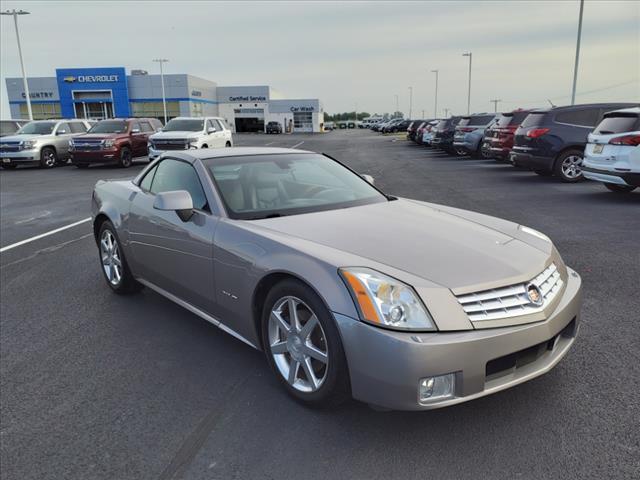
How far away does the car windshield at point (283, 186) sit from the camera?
3.93m

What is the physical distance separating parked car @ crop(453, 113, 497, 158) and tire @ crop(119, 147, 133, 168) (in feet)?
43.6

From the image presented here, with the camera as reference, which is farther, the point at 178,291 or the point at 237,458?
the point at 178,291

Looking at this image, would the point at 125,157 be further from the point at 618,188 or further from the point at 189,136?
the point at 618,188

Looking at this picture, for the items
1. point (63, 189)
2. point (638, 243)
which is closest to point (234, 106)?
point (63, 189)

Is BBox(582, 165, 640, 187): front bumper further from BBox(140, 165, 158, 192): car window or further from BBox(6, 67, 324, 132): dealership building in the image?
BBox(6, 67, 324, 132): dealership building

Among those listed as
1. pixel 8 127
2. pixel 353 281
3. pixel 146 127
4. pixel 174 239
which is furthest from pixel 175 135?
pixel 353 281

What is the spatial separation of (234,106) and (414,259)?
9367cm

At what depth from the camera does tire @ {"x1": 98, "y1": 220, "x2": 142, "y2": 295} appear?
5.15 metres

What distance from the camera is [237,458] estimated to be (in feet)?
8.77

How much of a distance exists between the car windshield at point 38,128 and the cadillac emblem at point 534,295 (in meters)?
23.1

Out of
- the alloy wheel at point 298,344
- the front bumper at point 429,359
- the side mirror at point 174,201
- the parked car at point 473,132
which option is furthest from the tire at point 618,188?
the alloy wheel at point 298,344

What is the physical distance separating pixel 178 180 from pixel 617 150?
8.46 meters

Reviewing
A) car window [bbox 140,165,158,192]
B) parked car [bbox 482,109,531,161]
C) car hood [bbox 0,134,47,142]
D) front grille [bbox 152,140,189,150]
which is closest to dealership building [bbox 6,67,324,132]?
car hood [bbox 0,134,47,142]

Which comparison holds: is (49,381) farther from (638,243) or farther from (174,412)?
(638,243)
